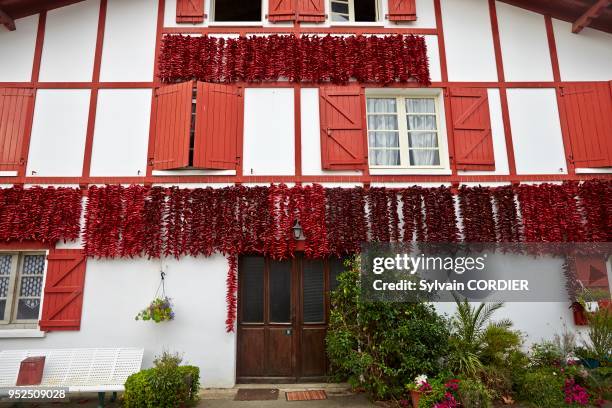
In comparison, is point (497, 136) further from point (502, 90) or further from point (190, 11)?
point (190, 11)

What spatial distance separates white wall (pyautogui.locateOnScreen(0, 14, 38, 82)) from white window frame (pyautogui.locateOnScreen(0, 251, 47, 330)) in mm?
3279

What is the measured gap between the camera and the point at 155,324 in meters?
6.86

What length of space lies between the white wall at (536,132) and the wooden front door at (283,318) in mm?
4039

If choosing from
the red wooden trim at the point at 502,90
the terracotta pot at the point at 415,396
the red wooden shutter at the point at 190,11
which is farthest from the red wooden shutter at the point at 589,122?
the red wooden shutter at the point at 190,11

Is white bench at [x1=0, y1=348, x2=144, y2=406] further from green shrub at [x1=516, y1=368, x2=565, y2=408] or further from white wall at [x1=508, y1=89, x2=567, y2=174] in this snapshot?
white wall at [x1=508, y1=89, x2=567, y2=174]

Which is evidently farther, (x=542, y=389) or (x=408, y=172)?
(x=408, y=172)

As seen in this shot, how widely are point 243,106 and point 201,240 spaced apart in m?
2.62

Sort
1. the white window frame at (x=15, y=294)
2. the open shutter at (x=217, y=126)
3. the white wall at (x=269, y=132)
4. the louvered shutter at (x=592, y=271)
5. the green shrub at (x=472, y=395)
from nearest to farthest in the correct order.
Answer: the green shrub at (x=472, y=395) < the white window frame at (x=15, y=294) < the louvered shutter at (x=592, y=271) < the open shutter at (x=217, y=126) < the white wall at (x=269, y=132)

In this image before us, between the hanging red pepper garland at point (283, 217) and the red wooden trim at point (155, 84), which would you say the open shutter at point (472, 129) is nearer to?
the hanging red pepper garland at point (283, 217)

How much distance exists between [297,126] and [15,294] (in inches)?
225

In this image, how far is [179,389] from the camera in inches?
224

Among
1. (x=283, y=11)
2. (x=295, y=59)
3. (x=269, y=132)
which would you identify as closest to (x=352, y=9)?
(x=283, y=11)

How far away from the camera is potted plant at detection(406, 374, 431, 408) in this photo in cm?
549

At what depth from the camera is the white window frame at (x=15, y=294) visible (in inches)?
272
